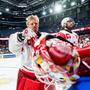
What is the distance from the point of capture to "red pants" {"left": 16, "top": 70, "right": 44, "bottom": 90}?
1.56 metres

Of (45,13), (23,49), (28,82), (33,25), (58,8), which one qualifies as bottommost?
(28,82)

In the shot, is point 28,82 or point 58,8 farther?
point 58,8

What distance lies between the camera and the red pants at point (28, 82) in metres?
1.56

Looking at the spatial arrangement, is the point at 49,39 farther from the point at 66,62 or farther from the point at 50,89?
the point at 50,89

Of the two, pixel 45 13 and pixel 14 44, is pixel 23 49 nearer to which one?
pixel 14 44

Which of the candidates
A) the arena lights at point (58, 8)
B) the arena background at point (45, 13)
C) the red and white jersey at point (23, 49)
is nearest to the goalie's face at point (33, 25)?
the red and white jersey at point (23, 49)

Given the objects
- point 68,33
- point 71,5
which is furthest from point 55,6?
point 68,33

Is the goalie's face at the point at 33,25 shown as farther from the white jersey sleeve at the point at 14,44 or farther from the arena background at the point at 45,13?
the arena background at the point at 45,13

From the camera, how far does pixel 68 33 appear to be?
2188 millimetres

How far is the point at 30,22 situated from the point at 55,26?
23.1m

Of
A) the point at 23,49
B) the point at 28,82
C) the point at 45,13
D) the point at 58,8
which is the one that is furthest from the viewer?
the point at 45,13

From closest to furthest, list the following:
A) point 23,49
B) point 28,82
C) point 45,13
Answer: point 28,82
point 23,49
point 45,13

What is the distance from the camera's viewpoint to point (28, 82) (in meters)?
1.61

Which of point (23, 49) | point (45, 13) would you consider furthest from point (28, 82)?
point (45, 13)
